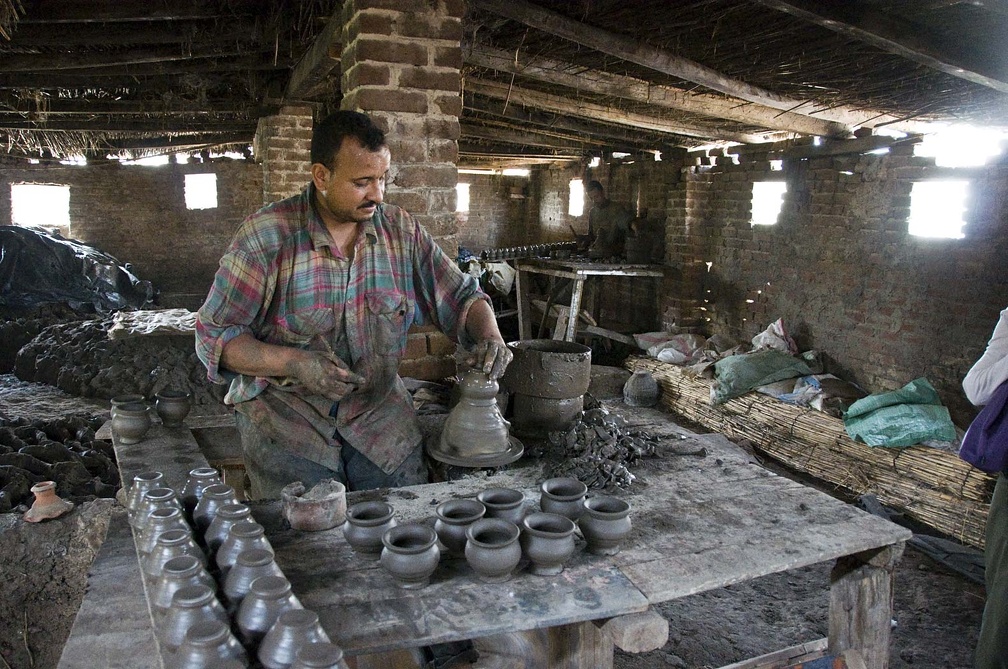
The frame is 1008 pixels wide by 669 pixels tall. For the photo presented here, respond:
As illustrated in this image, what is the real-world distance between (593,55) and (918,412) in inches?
144

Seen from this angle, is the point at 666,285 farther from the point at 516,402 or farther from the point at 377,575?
the point at 377,575

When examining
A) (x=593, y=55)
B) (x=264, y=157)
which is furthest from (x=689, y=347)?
(x=264, y=157)

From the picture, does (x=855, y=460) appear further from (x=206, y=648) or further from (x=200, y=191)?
(x=200, y=191)

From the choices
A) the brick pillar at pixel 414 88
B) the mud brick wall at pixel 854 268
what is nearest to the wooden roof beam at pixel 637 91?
the mud brick wall at pixel 854 268

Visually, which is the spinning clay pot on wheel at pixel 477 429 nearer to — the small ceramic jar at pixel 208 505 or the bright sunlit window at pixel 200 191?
the small ceramic jar at pixel 208 505

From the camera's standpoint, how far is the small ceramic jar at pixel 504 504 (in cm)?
216

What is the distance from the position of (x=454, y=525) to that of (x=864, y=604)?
5.06 ft

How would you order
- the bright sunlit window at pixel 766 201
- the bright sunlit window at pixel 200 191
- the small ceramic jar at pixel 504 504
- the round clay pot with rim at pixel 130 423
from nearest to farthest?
the small ceramic jar at pixel 504 504 < the round clay pot with rim at pixel 130 423 < the bright sunlit window at pixel 766 201 < the bright sunlit window at pixel 200 191

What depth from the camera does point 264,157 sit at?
6883 mm

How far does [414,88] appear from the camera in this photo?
11.3 feet

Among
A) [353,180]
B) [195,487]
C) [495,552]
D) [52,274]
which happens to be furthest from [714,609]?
[52,274]

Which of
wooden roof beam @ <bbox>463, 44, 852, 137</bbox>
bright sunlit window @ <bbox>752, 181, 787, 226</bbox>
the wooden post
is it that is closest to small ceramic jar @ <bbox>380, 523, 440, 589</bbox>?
the wooden post

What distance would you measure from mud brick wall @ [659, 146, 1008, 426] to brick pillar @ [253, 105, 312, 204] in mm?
5001

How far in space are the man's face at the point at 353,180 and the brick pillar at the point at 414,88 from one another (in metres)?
0.85
